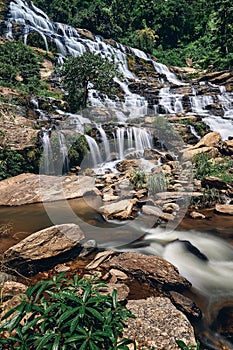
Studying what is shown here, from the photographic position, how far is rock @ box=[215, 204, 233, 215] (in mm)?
7188

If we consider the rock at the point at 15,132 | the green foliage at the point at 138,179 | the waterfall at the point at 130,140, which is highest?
the rock at the point at 15,132

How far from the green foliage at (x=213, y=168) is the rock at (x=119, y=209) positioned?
3.73 m

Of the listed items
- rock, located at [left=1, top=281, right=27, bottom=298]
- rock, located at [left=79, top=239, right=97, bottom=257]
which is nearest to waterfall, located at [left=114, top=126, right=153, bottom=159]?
rock, located at [left=79, top=239, right=97, bottom=257]

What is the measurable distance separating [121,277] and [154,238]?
198 cm

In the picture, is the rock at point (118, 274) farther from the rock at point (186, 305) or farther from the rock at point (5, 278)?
the rock at point (5, 278)

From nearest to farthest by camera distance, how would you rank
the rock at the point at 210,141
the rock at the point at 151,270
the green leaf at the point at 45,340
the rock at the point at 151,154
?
the green leaf at the point at 45,340 → the rock at the point at 151,270 → the rock at the point at 151,154 → the rock at the point at 210,141

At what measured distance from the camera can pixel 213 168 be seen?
10.3 metres

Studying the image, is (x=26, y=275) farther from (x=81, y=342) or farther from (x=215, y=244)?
(x=215, y=244)

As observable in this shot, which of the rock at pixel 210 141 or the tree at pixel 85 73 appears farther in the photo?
the tree at pixel 85 73

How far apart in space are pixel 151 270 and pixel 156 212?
3044 mm

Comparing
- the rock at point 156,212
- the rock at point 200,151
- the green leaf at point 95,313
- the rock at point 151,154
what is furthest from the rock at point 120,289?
the rock at point 151,154

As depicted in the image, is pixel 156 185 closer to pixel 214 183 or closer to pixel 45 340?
pixel 214 183

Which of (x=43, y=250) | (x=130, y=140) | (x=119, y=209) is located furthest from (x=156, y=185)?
(x=130, y=140)

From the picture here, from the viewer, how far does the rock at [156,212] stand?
6.90m
